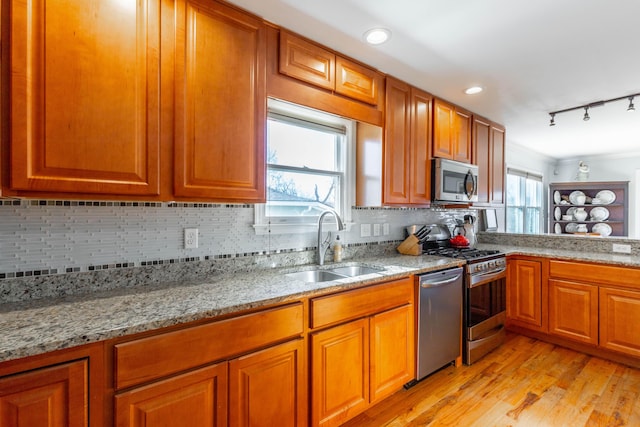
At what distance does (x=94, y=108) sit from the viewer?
123cm

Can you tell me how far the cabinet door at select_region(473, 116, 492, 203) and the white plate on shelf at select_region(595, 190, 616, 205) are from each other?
12.0ft

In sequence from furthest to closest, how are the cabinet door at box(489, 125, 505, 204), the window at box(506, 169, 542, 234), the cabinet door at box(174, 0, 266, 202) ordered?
1. the window at box(506, 169, 542, 234)
2. the cabinet door at box(489, 125, 505, 204)
3. the cabinet door at box(174, 0, 266, 202)

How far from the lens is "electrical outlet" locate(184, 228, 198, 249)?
175cm

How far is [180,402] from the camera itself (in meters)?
1.19

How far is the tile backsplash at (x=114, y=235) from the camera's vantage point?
135 cm

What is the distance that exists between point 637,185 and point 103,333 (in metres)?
7.91

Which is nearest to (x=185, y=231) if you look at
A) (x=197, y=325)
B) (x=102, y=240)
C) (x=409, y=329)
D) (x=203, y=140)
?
(x=102, y=240)

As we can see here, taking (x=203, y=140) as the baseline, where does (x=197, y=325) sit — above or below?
below

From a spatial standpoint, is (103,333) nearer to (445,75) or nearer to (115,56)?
(115,56)

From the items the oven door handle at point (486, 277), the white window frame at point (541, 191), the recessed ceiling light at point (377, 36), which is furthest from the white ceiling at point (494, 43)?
the white window frame at point (541, 191)

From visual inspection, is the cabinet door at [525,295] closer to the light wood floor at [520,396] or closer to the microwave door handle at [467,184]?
the light wood floor at [520,396]

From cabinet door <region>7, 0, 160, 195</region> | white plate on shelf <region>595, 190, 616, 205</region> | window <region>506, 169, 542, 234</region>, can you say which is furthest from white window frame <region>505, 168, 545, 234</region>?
cabinet door <region>7, 0, 160, 195</region>

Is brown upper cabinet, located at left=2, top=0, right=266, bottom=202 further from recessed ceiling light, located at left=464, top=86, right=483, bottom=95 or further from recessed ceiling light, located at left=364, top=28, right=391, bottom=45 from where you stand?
recessed ceiling light, located at left=464, top=86, right=483, bottom=95

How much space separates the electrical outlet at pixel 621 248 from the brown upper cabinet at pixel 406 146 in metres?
1.91
